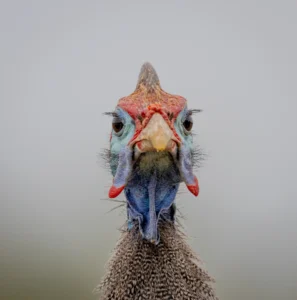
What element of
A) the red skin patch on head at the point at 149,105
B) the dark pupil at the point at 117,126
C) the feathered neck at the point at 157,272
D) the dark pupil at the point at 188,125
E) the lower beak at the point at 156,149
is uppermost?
the red skin patch on head at the point at 149,105

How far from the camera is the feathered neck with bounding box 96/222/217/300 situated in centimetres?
250

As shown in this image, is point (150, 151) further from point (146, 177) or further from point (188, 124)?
point (188, 124)

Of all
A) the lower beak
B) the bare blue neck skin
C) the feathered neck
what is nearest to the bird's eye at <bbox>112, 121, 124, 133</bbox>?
the lower beak

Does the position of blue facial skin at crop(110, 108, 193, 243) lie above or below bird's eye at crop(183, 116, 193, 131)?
below

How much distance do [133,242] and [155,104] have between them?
28.8 inches

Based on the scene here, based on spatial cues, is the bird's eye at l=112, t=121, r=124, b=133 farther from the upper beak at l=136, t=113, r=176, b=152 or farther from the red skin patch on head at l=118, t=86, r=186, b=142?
the upper beak at l=136, t=113, r=176, b=152

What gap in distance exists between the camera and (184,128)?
248 centimetres

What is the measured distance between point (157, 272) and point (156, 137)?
74 cm

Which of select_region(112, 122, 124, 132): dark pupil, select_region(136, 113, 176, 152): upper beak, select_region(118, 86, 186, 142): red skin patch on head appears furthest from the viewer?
select_region(112, 122, 124, 132): dark pupil

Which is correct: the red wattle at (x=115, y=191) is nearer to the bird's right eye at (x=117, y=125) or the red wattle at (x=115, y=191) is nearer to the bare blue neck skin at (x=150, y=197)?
the bare blue neck skin at (x=150, y=197)

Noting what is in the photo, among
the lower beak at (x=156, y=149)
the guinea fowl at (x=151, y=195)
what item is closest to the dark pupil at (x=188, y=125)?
the guinea fowl at (x=151, y=195)

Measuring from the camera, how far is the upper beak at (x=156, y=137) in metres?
2.17

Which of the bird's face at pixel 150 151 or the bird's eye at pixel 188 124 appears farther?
the bird's eye at pixel 188 124

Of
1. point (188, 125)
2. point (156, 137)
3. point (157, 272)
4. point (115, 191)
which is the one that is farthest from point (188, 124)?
point (157, 272)
